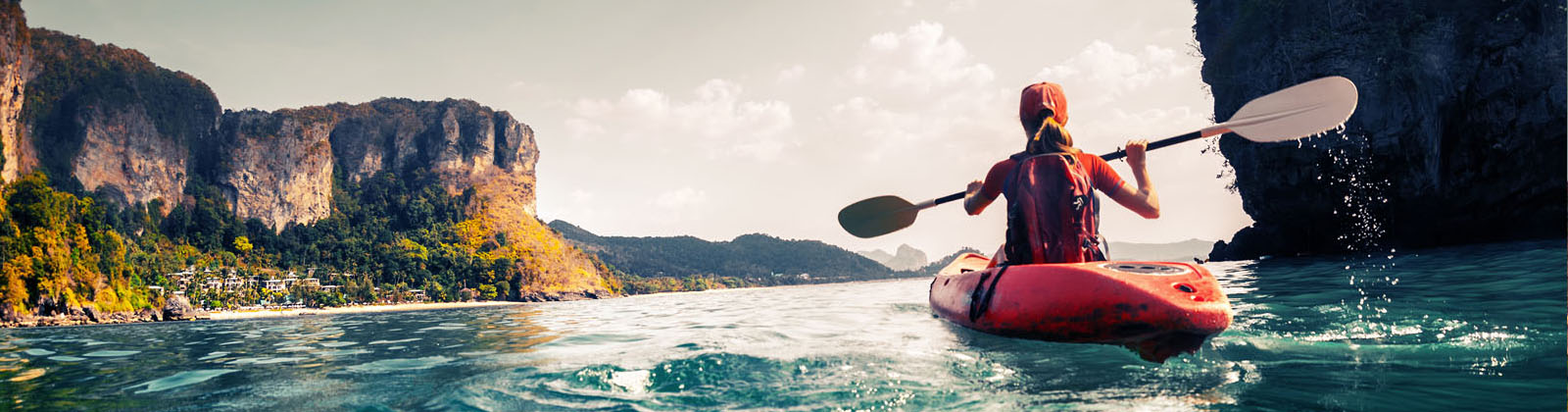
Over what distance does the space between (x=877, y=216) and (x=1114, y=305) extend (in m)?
4.78

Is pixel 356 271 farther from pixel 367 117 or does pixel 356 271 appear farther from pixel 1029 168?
pixel 1029 168


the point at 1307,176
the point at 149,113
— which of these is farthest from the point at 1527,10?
the point at 149,113

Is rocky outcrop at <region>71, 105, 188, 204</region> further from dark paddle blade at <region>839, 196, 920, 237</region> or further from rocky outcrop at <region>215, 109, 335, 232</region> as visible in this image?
dark paddle blade at <region>839, 196, 920, 237</region>

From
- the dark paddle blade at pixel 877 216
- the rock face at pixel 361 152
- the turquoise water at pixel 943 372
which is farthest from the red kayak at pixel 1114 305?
the rock face at pixel 361 152

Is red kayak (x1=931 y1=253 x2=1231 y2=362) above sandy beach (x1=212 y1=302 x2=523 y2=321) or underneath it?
above

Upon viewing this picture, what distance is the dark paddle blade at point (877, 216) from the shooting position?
8844mm

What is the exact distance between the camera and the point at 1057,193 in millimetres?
5430

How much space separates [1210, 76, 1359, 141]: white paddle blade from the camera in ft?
19.8

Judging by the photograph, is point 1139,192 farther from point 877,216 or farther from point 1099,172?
point 877,216

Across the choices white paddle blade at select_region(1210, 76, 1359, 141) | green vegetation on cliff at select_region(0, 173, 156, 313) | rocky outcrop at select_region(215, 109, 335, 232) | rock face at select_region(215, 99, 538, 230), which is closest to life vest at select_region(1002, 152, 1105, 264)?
white paddle blade at select_region(1210, 76, 1359, 141)

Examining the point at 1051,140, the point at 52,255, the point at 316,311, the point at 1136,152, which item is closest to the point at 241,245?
the point at 316,311

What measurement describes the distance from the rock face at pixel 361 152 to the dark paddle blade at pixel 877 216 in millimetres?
146077

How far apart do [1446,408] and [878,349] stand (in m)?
3.32

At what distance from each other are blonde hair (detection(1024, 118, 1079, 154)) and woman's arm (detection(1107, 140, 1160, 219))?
0.48 meters
